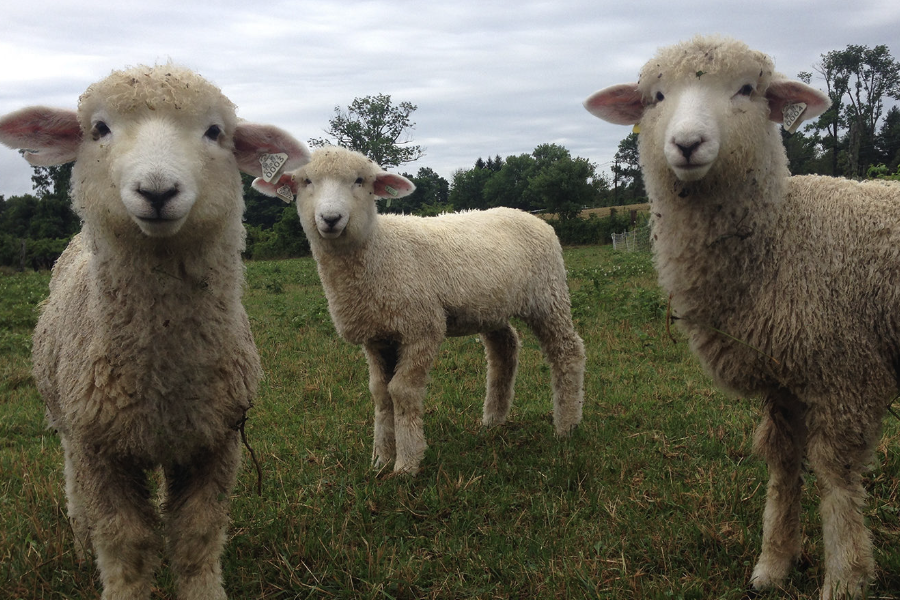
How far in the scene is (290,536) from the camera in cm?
332

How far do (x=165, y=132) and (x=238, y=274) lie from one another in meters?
0.76

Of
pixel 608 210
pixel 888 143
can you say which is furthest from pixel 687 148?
pixel 888 143

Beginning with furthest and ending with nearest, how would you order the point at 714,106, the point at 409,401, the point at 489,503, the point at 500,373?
1. the point at 500,373
2. the point at 409,401
3. the point at 489,503
4. the point at 714,106

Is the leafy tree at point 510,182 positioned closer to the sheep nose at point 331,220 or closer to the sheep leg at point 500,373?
the sheep leg at point 500,373

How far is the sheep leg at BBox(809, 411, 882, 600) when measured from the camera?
2502 mm

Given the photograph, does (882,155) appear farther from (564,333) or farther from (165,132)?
(165,132)

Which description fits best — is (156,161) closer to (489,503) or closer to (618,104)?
(618,104)

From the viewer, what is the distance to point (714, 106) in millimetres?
2576

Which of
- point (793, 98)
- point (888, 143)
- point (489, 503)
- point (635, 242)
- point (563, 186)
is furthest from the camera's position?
point (563, 186)

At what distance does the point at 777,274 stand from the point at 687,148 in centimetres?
75

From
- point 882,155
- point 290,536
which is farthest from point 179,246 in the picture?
point 882,155

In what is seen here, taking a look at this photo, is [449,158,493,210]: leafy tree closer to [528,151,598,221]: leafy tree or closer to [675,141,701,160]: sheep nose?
[528,151,598,221]: leafy tree

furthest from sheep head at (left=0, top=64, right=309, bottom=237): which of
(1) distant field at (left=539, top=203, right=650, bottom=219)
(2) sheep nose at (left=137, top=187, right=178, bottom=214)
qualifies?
(1) distant field at (left=539, top=203, right=650, bottom=219)

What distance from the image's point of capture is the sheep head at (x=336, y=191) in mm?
4379
